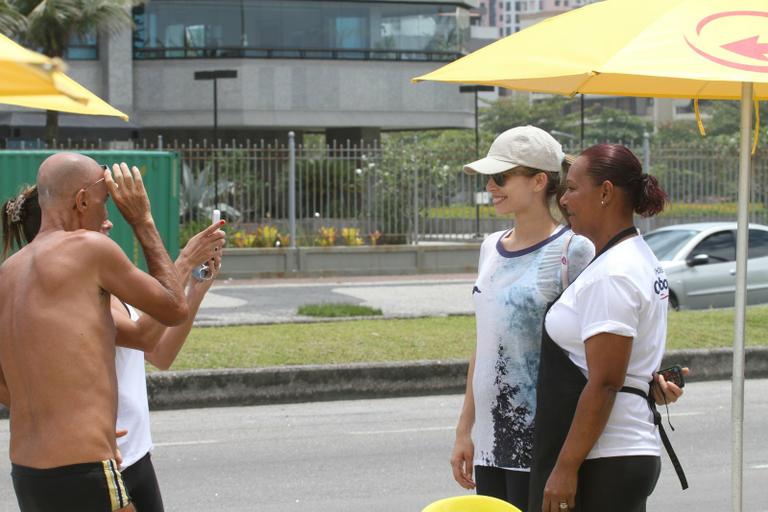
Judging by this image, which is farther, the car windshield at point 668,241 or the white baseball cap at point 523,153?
the car windshield at point 668,241

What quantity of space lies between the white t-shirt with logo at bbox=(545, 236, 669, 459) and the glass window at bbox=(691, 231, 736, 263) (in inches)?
542

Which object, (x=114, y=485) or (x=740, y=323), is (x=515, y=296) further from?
(x=114, y=485)

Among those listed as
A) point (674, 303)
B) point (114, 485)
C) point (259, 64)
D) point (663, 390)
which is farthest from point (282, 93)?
point (114, 485)

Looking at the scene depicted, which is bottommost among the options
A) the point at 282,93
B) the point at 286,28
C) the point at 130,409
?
the point at 130,409

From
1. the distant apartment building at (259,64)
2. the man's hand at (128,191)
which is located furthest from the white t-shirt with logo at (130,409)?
the distant apartment building at (259,64)

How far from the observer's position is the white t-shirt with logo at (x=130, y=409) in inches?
165

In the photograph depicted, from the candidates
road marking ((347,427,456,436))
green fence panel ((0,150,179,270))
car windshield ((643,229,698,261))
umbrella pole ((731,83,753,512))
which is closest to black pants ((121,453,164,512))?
umbrella pole ((731,83,753,512))

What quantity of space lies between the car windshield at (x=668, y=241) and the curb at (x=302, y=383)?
18.6ft

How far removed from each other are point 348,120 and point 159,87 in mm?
5865

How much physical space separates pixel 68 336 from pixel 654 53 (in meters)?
2.05

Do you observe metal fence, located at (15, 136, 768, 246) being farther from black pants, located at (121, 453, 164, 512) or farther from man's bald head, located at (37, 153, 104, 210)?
man's bald head, located at (37, 153, 104, 210)

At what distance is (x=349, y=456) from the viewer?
8773mm

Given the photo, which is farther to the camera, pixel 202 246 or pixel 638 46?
pixel 202 246

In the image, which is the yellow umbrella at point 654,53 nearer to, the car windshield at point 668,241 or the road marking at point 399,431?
the road marking at point 399,431
